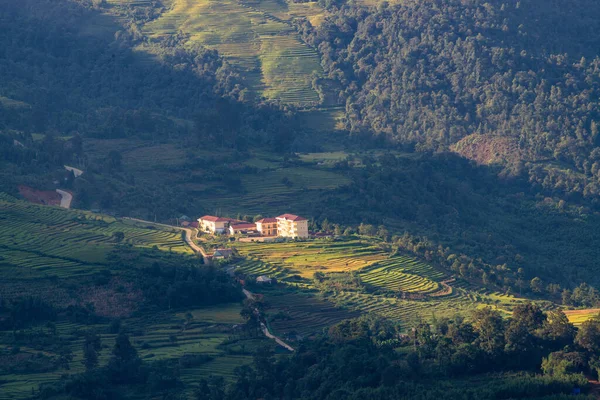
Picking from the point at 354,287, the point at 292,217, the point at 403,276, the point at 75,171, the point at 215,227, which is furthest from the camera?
the point at 75,171

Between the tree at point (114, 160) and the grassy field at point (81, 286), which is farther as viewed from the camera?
the tree at point (114, 160)

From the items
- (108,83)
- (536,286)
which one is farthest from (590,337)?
(108,83)

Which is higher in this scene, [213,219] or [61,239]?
[61,239]

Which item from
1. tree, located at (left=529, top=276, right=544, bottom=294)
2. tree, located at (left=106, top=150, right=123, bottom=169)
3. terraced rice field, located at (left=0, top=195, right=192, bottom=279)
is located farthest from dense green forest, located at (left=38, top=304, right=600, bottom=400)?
tree, located at (left=106, top=150, right=123, bottom=169)

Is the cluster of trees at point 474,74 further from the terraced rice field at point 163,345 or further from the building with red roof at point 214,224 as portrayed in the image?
the terraced rice field at point 163,345

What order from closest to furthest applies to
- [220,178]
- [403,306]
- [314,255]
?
[403,306] → [314,255] → [220,178]

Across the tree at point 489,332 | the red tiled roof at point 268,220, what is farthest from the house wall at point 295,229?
the tree at point 489,332

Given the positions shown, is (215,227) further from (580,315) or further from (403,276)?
(580,315)
